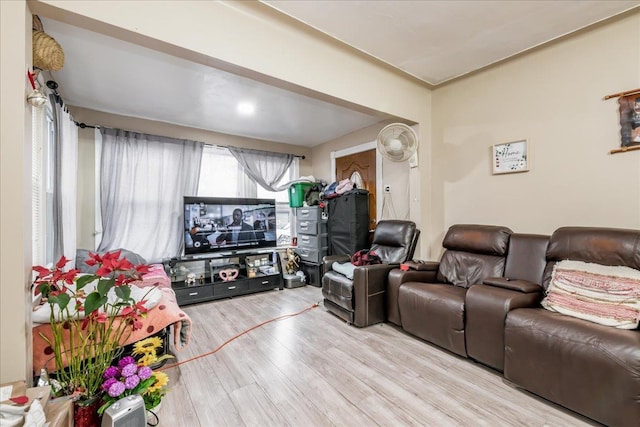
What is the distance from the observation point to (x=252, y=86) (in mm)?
2811

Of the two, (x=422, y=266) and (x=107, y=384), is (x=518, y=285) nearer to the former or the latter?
(x=422, y=266)

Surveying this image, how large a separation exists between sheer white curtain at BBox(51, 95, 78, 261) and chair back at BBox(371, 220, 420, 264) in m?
3.18

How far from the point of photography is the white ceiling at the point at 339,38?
1923 millimetres

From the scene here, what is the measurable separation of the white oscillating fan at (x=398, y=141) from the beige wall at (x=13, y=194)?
2.65 m

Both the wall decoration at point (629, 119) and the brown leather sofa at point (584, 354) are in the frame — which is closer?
the brown leather sofa at point (584, 354)

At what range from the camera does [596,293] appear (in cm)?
173

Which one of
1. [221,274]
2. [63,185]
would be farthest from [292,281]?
[63,185]

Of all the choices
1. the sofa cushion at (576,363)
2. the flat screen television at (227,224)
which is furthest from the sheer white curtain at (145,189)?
the sofa cushion at (576,363)

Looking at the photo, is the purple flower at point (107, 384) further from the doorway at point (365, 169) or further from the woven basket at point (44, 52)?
the doorway at point (365, 169)

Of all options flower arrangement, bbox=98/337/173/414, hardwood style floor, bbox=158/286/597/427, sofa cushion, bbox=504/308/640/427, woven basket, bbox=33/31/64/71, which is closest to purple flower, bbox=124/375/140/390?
flower arrangement, bbox=98/337/173/414

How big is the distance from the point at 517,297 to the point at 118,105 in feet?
14.6

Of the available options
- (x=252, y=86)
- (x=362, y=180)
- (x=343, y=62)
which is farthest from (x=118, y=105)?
(x=362, y=180)

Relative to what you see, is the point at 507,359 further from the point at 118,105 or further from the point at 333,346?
the point at 118,105

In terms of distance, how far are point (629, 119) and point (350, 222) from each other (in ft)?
9.00
